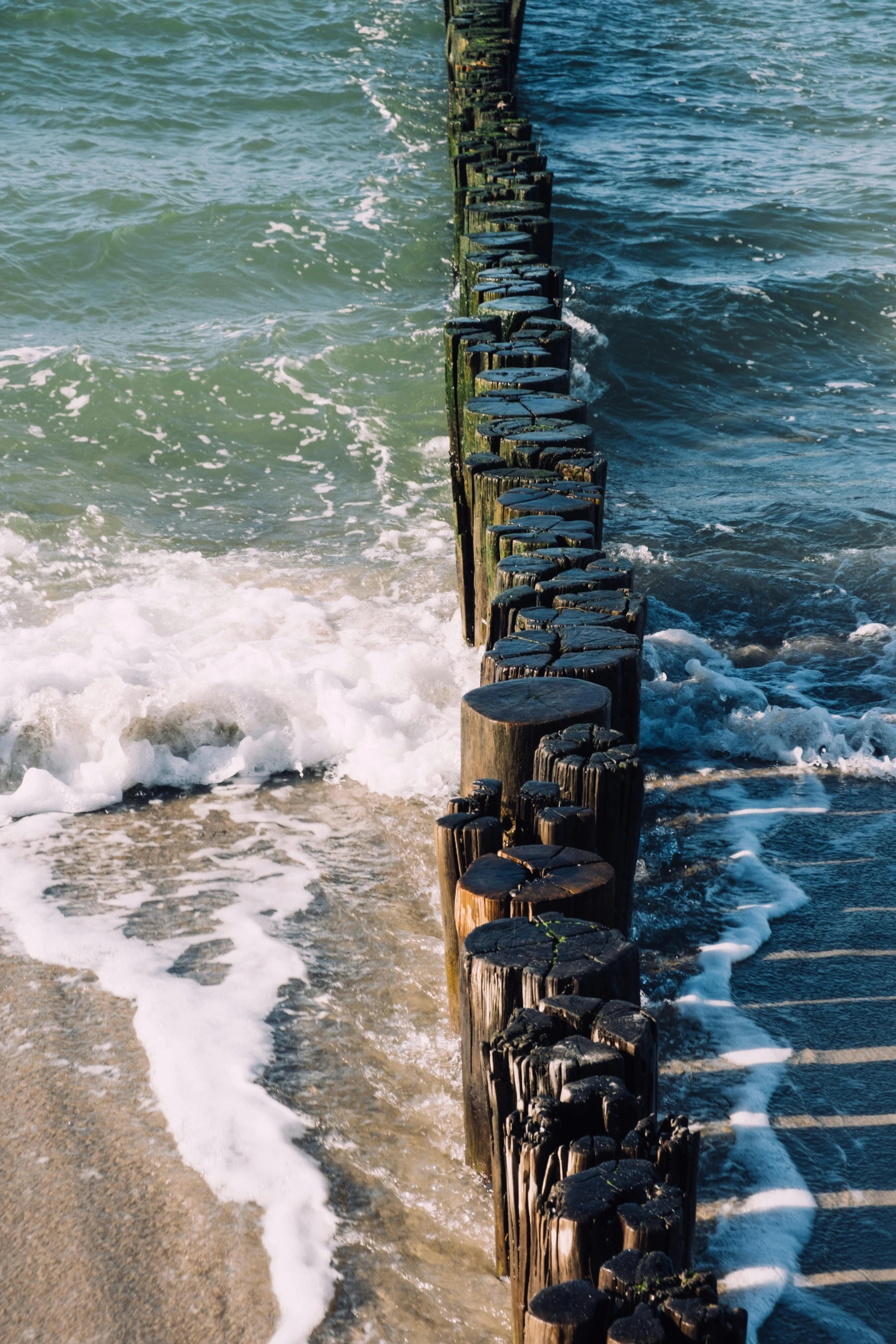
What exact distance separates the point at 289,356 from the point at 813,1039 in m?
7.82

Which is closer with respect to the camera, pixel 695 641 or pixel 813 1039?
pixel 813 1039

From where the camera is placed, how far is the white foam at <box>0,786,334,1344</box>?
2646 mm

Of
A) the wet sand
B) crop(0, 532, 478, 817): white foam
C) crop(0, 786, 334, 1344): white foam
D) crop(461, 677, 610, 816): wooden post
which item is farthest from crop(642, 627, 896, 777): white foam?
the wet sand

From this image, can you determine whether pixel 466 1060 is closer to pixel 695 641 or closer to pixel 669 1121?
pixel 669 1121

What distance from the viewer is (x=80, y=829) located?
14.5 feet

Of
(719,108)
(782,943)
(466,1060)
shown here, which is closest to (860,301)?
(719,108)

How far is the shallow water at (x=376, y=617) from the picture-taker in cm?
293

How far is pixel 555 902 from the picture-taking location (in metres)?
2.37

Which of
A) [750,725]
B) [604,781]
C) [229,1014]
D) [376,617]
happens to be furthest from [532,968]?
[376,617]

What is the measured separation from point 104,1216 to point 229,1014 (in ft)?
2.52

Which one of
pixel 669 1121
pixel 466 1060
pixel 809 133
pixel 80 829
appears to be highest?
pixel 809 133

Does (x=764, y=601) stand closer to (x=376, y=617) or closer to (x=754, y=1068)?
(x=376, y=617)

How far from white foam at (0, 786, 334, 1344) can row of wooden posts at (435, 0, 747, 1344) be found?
42cm

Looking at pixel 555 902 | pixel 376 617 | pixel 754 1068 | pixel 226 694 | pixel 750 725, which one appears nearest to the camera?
pixel 555 902
